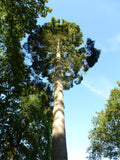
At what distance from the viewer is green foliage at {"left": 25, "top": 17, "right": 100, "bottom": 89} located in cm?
1052

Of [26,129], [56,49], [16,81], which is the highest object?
[56,49]

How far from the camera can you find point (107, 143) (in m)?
17.5

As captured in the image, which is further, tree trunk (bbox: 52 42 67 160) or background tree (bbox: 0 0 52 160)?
background tree (bbox: 0 0 52 160)

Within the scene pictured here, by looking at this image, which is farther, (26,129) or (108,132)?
(108,132)

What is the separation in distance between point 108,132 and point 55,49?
14.0 m

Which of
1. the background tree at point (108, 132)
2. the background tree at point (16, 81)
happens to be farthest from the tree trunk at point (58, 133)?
the background tree at point (108, 132)

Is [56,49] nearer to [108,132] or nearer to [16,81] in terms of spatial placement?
[16,81]

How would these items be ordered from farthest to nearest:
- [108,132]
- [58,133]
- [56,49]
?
[108,132] < [56,49] < [58,133]

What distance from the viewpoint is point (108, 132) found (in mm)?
17828

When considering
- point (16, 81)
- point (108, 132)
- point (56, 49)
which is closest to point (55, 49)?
point (56, 49)

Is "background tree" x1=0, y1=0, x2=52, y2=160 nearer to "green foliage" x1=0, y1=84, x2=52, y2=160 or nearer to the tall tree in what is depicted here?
"green foliage" x1=0, y1=84, x2=52, y2=160

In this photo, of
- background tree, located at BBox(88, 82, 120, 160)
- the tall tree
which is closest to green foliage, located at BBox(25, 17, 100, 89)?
the tall tree

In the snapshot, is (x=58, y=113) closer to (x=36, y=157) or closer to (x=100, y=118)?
(x=36, y=157)

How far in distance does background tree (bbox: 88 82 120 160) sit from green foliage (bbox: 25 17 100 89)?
10.3 metres
